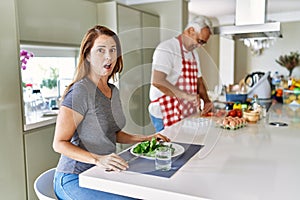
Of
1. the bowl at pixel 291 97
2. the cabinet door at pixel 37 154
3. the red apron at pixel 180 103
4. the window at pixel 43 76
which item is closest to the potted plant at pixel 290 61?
the bowl at pixel 291 97

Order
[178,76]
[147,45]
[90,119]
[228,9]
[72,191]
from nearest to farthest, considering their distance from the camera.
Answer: [72,191] → [90,119] → [178,76] → [147,45] → [228,9]

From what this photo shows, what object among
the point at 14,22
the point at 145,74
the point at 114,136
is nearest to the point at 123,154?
the point at 114,136

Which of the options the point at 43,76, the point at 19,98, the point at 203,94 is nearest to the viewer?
the point at 19,98

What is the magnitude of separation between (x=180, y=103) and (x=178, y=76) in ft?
0.65

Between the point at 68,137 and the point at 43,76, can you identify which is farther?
the point at 43,76

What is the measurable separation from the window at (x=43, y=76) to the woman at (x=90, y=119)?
0.96 meters

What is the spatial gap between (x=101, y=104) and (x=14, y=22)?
0.86m

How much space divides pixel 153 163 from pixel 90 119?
0.33 m

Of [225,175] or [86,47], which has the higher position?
[86,47]

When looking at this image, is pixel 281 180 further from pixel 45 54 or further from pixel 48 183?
pixel 45 54

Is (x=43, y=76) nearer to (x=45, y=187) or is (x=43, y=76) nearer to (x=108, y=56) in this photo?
(x=108, y=56)

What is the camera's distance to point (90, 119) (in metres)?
1.19

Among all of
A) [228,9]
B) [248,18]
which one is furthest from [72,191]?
[228,9]

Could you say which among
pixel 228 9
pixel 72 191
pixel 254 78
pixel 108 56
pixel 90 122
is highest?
pixel 228 9
